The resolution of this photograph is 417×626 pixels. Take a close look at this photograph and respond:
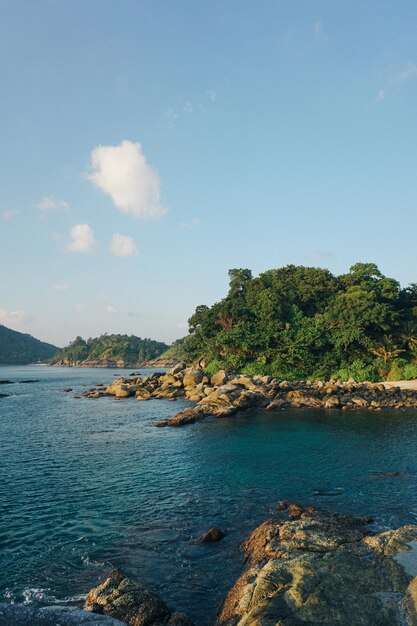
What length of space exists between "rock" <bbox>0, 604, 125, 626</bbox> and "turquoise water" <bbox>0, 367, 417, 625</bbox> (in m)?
1.46

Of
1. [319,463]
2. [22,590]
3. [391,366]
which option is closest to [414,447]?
[319,463]

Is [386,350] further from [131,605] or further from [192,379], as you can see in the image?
[131,605]

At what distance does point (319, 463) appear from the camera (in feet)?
83.0

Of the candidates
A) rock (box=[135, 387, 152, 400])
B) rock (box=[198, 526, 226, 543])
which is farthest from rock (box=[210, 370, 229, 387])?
rock (box=[198, 526, 226, 543])

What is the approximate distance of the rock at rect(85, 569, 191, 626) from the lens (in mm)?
10289

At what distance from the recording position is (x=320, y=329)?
6284 cm

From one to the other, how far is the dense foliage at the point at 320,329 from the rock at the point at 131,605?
175 ft

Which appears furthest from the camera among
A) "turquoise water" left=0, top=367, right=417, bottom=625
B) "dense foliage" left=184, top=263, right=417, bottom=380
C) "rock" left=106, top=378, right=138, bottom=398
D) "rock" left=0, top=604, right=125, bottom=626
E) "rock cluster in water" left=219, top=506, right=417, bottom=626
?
"rock" left=106, top=378, right=138, bottom=398

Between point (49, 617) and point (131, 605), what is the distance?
225 cm

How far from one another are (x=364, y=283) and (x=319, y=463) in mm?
49579

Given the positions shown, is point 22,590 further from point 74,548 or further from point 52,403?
point 52,403

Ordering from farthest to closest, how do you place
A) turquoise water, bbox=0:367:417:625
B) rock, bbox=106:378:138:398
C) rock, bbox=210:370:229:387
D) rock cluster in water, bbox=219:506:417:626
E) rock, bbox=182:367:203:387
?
rock, bbox=106:378:138:398 → rock, bbox=182:367:203:387 → rock, bbox=210:370:229:387 → turquoise water, bbox=0:367:417:625 → rock cluster in water, bbox=219:506:417:626

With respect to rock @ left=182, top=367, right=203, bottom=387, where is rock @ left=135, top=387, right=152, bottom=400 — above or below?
below

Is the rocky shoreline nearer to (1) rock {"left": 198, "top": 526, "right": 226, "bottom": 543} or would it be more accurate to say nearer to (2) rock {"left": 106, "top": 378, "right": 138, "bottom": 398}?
(1) rock {"left": 198, "top": 526, "right": 226, "bottom": 543}
